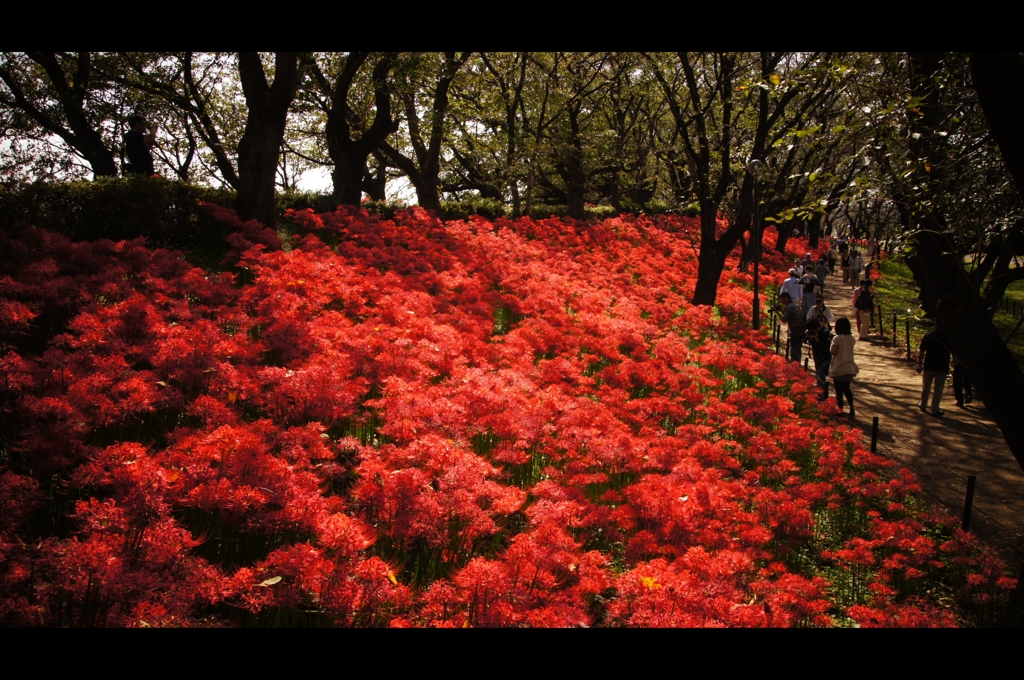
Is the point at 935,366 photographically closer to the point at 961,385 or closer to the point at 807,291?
the point at 961,385

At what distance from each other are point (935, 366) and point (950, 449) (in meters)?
2.21

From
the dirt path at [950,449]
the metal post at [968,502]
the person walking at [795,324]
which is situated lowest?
the dirt path at [950,449]

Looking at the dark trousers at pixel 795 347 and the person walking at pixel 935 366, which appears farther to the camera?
the dark trousers at pixel 795 347

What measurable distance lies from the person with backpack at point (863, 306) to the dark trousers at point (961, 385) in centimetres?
484

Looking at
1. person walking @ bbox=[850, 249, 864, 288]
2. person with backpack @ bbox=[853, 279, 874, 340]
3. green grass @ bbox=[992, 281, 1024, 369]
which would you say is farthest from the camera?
person walking @ bbox=[850, 249, 864, 288]

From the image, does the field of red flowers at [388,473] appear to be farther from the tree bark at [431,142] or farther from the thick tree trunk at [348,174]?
the tree bark at [431,142]

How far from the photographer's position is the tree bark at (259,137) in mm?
10883

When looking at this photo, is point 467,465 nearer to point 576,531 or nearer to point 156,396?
point 576,531

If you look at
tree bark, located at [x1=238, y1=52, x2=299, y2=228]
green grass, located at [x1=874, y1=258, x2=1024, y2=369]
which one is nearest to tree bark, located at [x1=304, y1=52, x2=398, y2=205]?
tree bark, located at [x1=238, y1=52, x2=299, y2=228]

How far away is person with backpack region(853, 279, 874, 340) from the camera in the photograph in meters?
17.2

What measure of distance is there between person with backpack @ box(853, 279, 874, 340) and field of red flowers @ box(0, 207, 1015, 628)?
8527 mm

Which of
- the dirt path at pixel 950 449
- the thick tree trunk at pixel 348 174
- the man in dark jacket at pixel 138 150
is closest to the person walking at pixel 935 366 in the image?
the dirt path at pixel 950 449

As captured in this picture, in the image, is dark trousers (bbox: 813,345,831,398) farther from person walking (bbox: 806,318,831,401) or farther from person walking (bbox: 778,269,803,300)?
person walking (bbox: 778,269,803,300)
